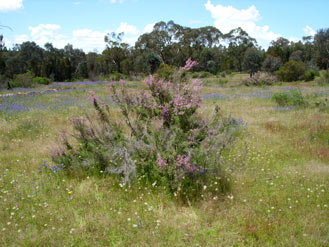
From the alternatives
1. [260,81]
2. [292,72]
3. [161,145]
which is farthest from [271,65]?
[161,145]

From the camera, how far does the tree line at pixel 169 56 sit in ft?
132

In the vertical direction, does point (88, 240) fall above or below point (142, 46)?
below

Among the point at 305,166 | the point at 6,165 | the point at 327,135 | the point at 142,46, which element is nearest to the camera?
the point at 305,166

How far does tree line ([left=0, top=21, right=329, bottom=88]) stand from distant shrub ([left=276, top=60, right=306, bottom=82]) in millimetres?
7213

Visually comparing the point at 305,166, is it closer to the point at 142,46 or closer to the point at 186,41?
the point at 142,46

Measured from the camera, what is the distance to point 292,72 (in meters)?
27.4

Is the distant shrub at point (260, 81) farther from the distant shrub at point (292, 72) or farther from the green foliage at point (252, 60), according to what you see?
the green foliage at point (252, 60)

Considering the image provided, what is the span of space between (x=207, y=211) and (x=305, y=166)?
2.60 m

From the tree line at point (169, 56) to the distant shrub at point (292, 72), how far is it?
721cm

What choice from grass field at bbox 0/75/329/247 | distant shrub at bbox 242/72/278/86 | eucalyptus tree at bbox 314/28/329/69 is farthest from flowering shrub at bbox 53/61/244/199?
eucalyptus tree at bbox 314/28/329/69

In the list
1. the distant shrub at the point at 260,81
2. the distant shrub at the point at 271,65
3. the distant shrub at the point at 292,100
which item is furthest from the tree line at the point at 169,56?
the distant shrub at the point at 292,100

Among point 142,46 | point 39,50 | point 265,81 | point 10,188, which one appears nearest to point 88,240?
point 10,188

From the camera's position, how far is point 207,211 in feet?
12.3

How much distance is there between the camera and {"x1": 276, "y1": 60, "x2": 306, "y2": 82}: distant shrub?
27.4 metres
